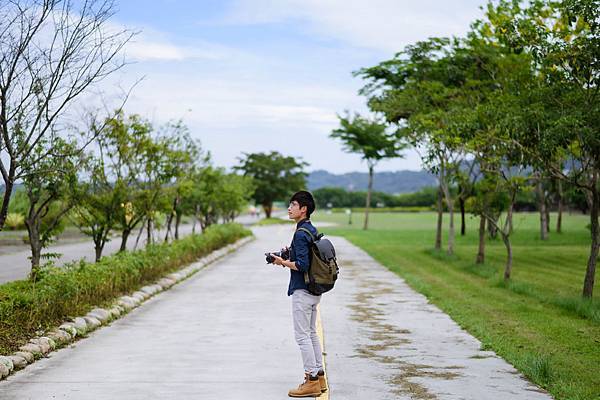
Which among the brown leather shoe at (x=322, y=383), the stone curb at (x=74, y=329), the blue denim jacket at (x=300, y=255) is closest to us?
the blue denim jacket at (x=300, y=255)

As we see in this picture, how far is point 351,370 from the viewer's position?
333 inches

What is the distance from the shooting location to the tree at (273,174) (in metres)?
79.8

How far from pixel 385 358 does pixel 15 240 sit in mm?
28471

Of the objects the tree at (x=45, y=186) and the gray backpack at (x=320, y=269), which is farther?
the tree at (x=45, y=186)

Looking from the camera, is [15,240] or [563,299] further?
[15,240]

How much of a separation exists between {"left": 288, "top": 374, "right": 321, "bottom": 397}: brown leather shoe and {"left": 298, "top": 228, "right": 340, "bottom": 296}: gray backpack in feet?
2.51

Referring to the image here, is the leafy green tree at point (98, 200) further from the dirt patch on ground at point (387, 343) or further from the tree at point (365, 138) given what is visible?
the tree at point (365, 138)

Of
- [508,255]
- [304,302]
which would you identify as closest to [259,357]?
[304,302]

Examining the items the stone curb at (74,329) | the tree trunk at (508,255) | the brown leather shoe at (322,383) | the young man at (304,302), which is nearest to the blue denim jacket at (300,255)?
the young man at (304,302)

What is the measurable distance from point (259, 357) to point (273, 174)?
7164cm

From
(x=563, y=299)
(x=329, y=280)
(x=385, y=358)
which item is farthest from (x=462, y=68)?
(x=329, y=280)

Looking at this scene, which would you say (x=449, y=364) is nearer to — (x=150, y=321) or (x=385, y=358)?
(x=385, y=358)

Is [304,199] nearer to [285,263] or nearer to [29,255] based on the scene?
[285,263]

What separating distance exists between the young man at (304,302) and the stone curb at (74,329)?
2877 millimetres
